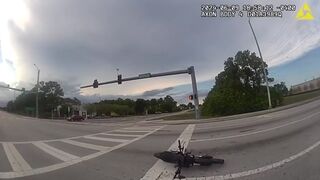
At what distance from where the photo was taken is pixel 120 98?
14512cm

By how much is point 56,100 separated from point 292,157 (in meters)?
114

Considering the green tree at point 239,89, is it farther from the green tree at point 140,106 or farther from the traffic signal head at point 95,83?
the green tree at point 140,106

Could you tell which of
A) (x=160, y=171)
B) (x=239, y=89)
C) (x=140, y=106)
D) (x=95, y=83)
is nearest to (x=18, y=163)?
(x=160, y=171)

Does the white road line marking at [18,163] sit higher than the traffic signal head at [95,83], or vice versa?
the traffic signal head at [95,83]

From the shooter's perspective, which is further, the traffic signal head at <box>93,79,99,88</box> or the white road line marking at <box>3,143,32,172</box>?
the traffic signal head at <box>93,79,99,88</box>

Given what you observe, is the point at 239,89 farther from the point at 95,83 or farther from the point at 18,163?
the point at 18,163

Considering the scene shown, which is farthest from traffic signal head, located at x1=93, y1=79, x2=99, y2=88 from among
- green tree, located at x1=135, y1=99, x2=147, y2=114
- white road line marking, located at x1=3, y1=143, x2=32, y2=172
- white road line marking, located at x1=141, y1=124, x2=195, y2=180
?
green tree, located at x1=135, y1=99, x2=147, y2=114

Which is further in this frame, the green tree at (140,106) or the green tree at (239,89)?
the green tree at (140,106)

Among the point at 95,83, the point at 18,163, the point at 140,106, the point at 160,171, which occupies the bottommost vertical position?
the point at 160,171

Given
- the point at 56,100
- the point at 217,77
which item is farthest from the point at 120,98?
the point at 217,77

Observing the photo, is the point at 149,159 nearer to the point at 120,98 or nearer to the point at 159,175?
the point at 159,175

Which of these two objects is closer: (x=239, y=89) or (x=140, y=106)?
(x=239, y=89)

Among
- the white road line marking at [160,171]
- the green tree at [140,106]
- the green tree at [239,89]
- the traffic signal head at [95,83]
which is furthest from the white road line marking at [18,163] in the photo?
the green tree at [140,106]

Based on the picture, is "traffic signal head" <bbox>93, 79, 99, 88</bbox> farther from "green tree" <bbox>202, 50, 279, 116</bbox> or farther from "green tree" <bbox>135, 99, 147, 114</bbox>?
"green tree" <bbox>135, 99, 147, 114</bbox>
